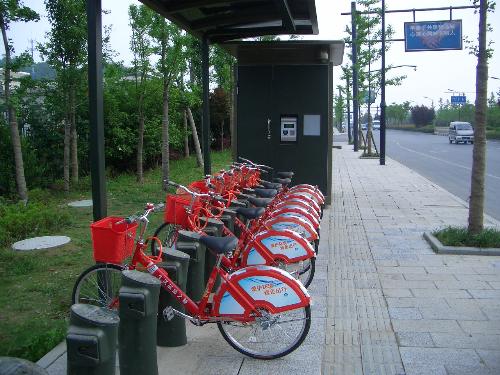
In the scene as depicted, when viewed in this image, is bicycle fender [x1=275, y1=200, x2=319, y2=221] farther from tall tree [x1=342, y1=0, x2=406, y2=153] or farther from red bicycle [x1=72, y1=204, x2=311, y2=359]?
tall tree [x1=342, y1=0, x2=406, y2=153]

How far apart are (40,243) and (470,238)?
555 centimetres

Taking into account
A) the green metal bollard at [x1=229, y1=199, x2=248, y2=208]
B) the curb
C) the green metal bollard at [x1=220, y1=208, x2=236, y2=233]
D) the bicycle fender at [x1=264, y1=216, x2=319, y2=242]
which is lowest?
the curb

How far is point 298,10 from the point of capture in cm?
761

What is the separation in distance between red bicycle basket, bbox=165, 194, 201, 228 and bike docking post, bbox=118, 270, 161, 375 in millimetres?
1887

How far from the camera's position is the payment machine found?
1077 centimetres

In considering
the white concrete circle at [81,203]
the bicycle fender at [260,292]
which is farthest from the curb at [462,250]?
the white concrete circle at [81,203]

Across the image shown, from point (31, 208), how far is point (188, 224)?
385cm

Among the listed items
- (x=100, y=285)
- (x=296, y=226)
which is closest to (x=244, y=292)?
(x=100, y=285)

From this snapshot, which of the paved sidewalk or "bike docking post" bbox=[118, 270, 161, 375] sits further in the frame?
the paved sidewalk

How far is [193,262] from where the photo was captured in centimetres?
471

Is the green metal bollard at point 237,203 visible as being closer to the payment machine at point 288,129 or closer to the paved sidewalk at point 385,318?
the paved sidewalk at point 385,318

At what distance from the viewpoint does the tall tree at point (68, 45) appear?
1096 cm

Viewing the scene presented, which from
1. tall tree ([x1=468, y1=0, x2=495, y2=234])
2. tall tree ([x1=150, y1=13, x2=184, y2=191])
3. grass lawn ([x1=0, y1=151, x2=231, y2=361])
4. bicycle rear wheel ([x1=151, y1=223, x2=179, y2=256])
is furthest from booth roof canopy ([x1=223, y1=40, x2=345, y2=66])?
bicycle rear wheel ([x1=151, y1=223, x2=179, y2=256])

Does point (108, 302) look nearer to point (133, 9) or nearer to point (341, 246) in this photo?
point (341, 246)
